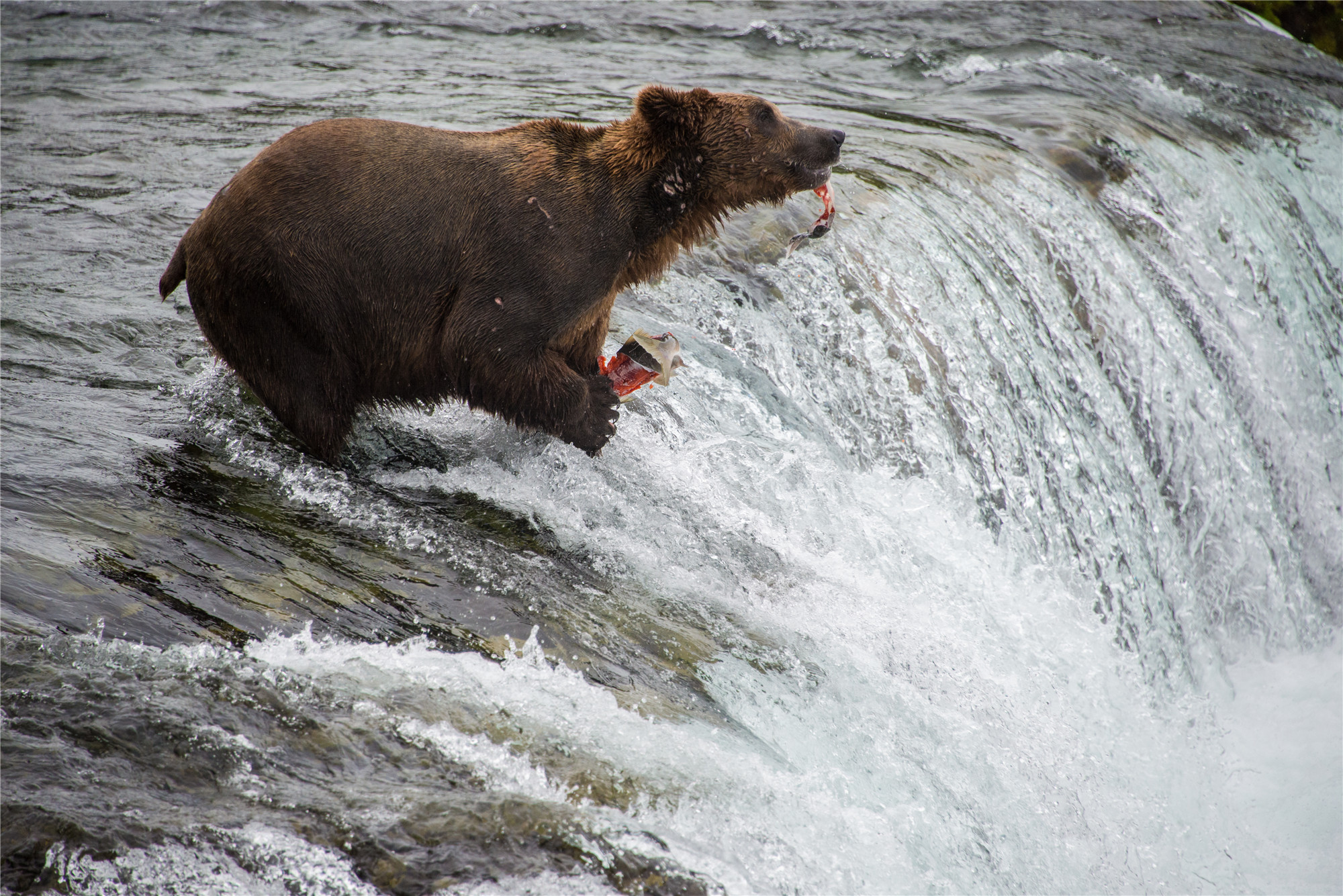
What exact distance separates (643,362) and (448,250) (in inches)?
28.8

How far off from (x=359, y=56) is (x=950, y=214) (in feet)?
18.8

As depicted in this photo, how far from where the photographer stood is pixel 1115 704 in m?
4.55

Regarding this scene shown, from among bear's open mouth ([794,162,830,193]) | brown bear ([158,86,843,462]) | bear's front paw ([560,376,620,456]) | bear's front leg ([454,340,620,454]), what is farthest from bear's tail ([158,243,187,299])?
bear's open mouth ([794,162,830,193])

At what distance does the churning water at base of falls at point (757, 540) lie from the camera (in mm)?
2381

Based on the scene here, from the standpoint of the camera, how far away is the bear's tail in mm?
3498

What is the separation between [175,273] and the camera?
3568 mm

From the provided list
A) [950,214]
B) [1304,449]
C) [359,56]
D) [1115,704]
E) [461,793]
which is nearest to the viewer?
[461,793]

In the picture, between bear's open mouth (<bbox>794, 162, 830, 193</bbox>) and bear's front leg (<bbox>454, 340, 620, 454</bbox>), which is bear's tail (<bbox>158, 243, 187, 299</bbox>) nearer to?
bear's front leg (<bbox>454, 340, 620, 454</bbox>)

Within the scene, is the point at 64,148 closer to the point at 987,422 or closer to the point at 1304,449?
the point at 987,422

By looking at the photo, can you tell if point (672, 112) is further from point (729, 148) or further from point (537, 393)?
point (537, 393)

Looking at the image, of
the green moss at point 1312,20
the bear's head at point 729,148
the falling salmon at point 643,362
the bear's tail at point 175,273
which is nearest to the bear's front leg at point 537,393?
the falling salmon at point 643,362

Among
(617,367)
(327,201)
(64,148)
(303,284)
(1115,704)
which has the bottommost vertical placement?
(1115,704)

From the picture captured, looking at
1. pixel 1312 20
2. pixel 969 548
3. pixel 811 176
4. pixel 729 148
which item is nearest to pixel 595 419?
pixel 729 148

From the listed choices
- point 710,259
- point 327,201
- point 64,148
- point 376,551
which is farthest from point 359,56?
point 376,551
